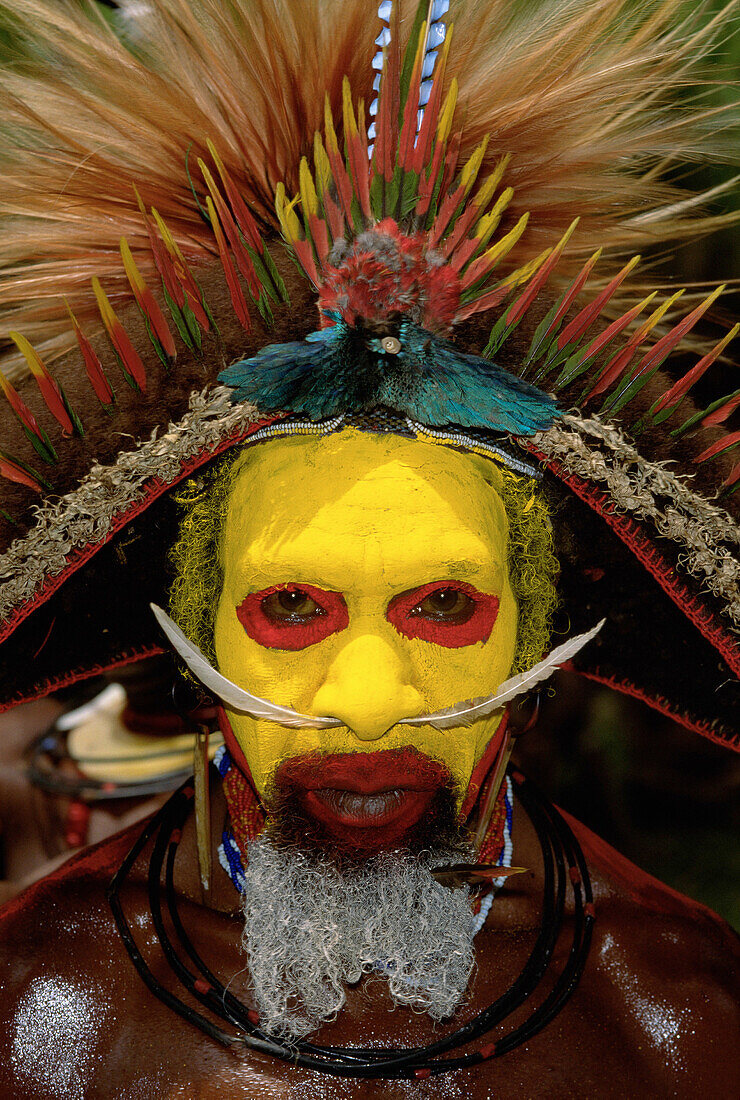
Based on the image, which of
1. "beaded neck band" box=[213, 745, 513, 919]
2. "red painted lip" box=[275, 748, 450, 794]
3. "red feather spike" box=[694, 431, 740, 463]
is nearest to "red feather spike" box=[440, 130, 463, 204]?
"red feather spike" box=[694, 431, 740, 463]

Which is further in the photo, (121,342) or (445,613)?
(445,613)

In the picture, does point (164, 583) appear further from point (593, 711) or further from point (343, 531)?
point (593, 711)

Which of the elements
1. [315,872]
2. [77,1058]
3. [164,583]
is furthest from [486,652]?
[77,1058]

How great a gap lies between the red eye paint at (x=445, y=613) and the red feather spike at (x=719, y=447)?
1.52ft

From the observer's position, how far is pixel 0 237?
1846mm

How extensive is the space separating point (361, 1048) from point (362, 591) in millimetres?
947

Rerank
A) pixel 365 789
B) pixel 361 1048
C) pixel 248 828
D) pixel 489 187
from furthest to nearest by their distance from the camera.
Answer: pixel 248 828, pixel 361 1048, pixel 365 789, pixel 489 187

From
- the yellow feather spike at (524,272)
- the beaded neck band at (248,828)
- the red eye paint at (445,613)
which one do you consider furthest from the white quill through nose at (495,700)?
the yellow feather spike at (524,272)

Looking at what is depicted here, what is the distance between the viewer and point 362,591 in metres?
1.79

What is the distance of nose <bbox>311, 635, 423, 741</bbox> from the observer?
1745 mm

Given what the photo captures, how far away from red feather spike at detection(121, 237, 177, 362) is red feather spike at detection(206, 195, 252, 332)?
0.42 ft

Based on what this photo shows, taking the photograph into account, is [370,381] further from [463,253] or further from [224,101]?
[224,101]

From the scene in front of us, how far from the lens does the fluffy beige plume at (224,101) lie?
5.91 ft

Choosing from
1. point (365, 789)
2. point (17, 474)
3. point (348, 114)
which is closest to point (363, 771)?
point (365, 789)
